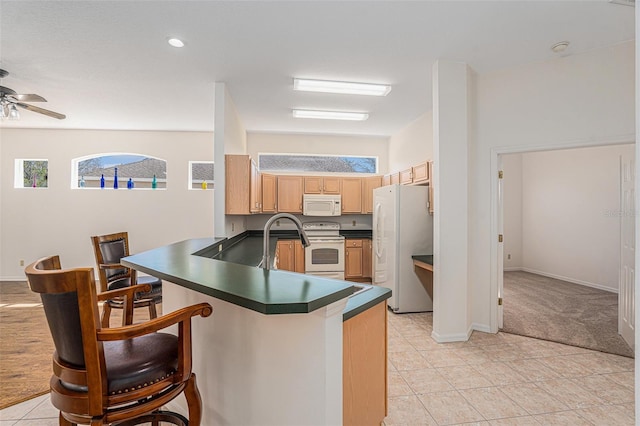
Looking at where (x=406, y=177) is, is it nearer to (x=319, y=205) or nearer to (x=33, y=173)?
(x=319, y=205)

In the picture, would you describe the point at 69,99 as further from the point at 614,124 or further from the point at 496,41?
the point at 614,124

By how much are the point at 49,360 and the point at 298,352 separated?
2779 millimetres

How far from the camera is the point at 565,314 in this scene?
358 cm

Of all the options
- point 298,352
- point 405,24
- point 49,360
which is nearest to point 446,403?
point 298,352

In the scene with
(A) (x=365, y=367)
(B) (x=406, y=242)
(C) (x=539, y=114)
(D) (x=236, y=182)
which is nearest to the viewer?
(A) (x=365, y=367)

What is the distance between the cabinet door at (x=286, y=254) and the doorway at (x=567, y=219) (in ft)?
10.4

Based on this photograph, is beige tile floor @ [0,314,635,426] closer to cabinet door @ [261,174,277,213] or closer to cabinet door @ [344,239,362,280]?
cabinet door @ [344,239,362,280]

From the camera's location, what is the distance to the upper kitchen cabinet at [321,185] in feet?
17.1

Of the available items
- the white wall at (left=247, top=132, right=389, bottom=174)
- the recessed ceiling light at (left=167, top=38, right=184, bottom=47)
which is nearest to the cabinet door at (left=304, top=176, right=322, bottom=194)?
the white wall at (left=247, top=132, right=389, bottom=174)

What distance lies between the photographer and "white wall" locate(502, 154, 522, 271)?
626 cm

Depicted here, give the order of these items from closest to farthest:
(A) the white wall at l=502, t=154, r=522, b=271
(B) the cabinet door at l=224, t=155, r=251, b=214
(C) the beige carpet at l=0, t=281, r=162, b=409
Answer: (C) the beige carpet at l=0, t=281, r=162, b=409 → (B) the cabinet door at l=224, t=155, r=251, b=214 → (A) the white wall at l=502, t=154, r=522, b=271

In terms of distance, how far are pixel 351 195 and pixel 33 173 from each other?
5879mm

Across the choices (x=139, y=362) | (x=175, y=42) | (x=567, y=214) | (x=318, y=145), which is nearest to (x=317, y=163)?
(x=318, y=145)

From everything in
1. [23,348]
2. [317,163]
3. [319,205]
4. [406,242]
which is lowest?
[23,348]
